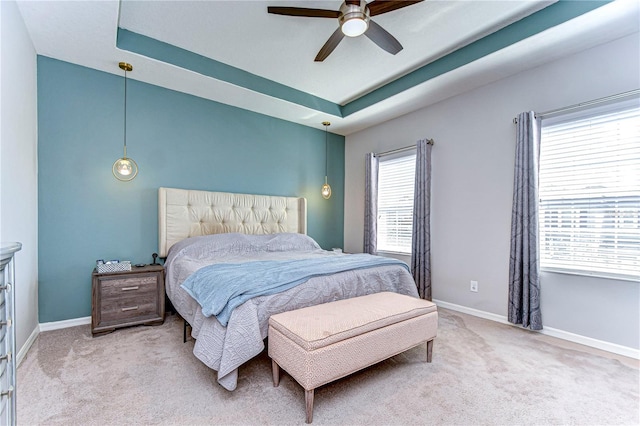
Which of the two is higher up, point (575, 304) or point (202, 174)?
point (202, 174)

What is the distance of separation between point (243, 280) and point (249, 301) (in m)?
0.17

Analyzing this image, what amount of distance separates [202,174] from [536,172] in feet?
12.3

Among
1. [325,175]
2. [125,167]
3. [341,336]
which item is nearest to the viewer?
[341,336]

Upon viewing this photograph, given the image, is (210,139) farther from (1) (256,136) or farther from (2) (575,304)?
(2) (575,304)

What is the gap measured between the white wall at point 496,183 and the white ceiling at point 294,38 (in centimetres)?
18

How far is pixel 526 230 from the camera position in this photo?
9.62 ft

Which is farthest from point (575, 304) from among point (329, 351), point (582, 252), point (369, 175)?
point (369, 175)

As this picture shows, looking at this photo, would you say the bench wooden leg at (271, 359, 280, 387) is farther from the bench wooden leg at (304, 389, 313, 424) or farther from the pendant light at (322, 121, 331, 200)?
the pendant light at (322, 121, 331, 200)

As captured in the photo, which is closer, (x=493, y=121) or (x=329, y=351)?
(x=329, y=351)

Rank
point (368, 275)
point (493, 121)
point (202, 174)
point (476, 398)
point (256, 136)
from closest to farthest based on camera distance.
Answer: point (476, 398)
point (368, 275)
point (493, 121)
point (202, 174)
point (256, 136)

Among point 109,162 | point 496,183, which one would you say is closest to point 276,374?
point 109,162

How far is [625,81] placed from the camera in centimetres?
A: 248

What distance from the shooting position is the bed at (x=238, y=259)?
6.03 feet

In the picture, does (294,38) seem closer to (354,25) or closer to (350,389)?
(354,25)
